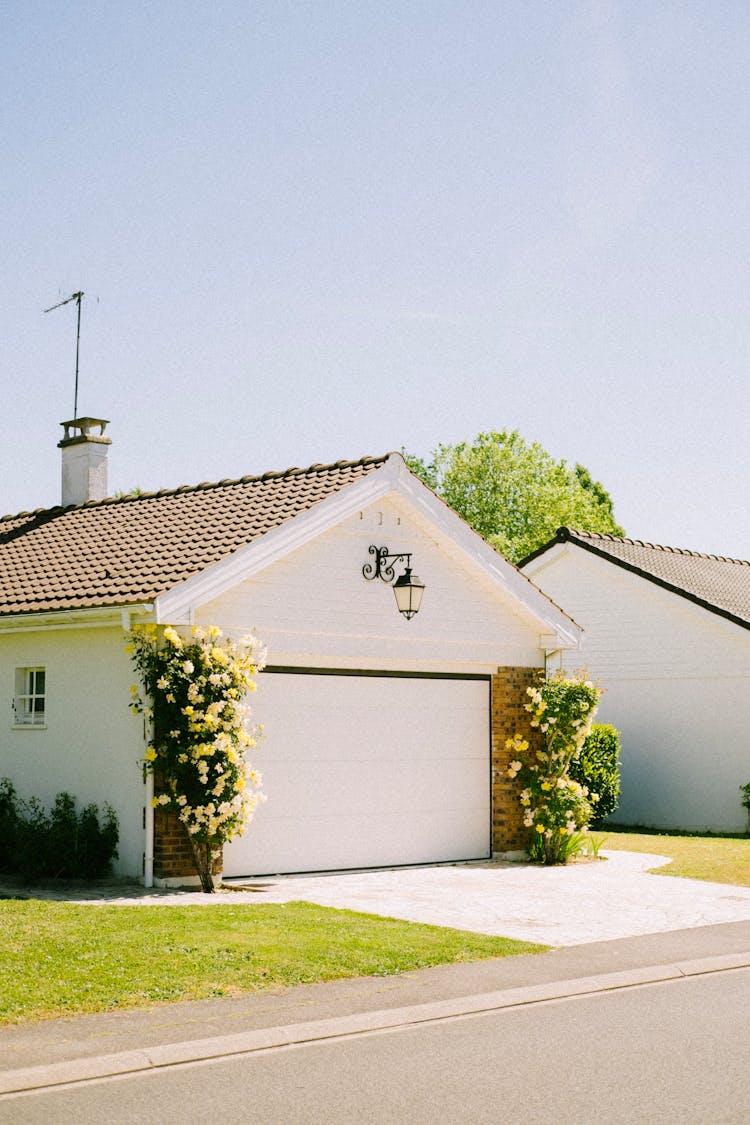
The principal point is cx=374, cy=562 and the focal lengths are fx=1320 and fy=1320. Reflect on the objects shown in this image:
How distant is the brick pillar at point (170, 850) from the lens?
45.4ft

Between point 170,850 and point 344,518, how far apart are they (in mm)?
4370

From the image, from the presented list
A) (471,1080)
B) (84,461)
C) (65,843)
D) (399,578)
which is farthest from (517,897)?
(84,461)

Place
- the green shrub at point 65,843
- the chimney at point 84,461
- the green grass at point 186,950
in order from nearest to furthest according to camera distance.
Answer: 1. the green grass at point 186,950
2. the green shrub at point 65,843
3. the chimney at point 84,461

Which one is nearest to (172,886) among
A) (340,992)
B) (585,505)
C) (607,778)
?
(340,992)

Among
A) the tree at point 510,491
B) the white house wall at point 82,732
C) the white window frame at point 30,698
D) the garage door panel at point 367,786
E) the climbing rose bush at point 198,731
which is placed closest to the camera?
the climbing rose bush at point 198,731

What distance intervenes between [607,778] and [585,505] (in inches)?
1421

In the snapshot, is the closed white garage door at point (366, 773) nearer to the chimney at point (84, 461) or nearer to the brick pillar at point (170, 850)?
Answer: the brick pillar at point (170, 850)

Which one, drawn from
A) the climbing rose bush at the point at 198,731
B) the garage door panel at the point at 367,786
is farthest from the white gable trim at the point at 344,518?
the garage door panel at the point at 367,786

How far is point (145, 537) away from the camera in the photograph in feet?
53.6

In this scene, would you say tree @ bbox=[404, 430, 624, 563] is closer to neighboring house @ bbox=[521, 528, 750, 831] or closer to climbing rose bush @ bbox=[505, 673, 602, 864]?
neighboring house @ bbox=[521, 528, 750, 831]

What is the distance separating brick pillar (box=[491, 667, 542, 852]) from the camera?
17531 millimetres

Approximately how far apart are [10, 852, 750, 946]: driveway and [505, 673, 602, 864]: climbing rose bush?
74cm

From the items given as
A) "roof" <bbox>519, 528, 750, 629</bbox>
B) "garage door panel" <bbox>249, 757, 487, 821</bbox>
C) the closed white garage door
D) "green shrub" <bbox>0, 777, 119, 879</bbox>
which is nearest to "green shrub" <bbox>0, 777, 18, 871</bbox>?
Answer: "green shrub" <bbox>0, 777, 119, 879</bbox>

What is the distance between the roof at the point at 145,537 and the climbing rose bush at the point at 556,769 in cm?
407
